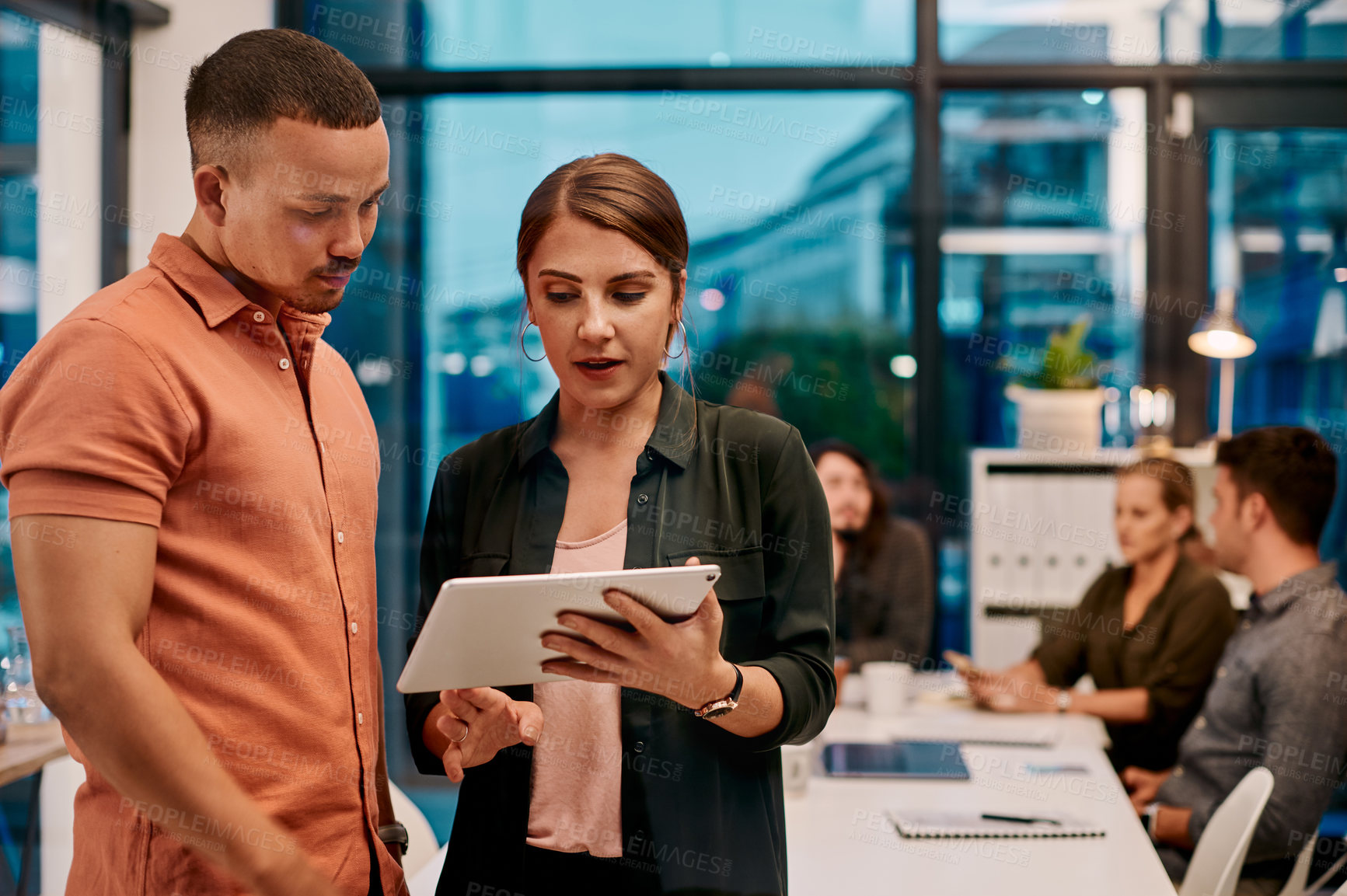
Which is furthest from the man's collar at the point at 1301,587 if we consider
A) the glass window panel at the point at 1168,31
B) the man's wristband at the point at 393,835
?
the glass window panel at the point at 1168,31

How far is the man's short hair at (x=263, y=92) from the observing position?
1.12m

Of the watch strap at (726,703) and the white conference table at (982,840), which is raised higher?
the watch strap at (726,703)

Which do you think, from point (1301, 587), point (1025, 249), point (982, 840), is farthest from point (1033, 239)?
point (982, 840)

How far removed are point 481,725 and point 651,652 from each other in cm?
27

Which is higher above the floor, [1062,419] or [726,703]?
[1062,419]

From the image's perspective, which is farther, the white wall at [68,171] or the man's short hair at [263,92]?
the white wall at [68,171]

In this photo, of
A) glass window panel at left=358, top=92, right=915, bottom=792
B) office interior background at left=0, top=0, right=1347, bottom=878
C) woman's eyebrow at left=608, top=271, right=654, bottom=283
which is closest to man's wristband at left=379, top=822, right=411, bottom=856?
woman's eyebrow at left=608, top=271, right=654, bottom=283

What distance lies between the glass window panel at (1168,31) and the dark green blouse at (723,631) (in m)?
3.56

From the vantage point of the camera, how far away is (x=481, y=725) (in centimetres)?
125

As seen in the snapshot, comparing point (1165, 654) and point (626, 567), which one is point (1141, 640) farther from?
point (626, 567)

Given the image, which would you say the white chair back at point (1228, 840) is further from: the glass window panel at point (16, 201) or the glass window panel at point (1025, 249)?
the glass window panel at point (16, 201)

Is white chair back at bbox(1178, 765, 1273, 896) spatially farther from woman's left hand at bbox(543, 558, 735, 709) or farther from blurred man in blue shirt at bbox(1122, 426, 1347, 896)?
woman's left hand at bbox(543, 558, 735, 709)

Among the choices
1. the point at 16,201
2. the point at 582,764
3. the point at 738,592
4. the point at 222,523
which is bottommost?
the point at 582,764

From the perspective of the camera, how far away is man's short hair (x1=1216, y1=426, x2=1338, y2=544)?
8.80 ft
